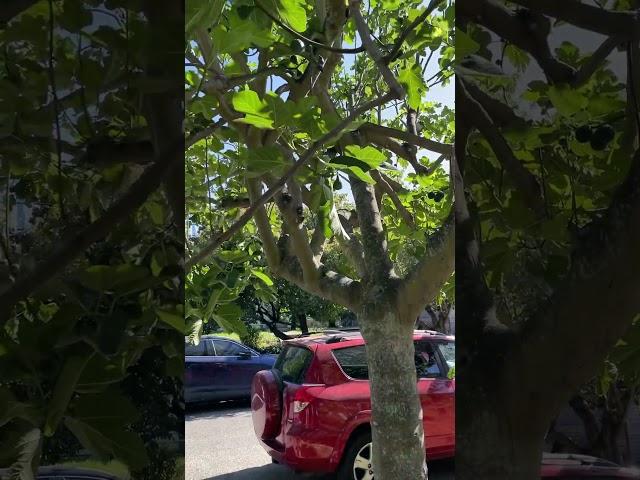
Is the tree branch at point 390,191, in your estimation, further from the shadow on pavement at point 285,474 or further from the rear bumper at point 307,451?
the shadow on pavement at point 285,474

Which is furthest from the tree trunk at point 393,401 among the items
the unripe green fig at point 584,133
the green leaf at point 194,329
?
the unripe green fig at point 584,133

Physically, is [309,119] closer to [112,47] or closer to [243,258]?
[112,47]

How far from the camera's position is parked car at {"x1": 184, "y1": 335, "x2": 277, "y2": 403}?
9.93 meters

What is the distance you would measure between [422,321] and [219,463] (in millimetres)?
12692

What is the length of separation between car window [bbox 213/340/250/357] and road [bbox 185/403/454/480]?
104 centimetres

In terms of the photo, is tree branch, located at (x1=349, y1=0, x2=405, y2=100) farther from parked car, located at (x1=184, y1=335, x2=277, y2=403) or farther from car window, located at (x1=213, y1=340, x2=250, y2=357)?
car window, located at (x1=213, y1=340, x2=250, y2=357)

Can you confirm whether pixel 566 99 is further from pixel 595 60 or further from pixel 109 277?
pixel 109 277

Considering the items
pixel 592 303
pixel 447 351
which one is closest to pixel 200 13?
pixel 592 303

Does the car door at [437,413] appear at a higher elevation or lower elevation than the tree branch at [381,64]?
lower

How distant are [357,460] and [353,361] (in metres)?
0.91

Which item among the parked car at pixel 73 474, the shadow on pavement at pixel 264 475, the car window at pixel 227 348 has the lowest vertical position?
the shadow on pavement at pixel 264 475

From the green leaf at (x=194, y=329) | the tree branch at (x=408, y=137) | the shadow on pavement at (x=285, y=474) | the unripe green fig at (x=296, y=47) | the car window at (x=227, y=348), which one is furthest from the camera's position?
the car window at (x=227, y=348)

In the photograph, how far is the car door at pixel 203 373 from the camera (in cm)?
986

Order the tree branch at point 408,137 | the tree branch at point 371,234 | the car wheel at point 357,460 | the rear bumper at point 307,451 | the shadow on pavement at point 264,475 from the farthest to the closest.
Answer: the shadow on pavement at point 264,475, the car wheel at point 357,460, the rear bumper at point 307,451, the tree branch at point 371,234, the tree branch at point 408,137
